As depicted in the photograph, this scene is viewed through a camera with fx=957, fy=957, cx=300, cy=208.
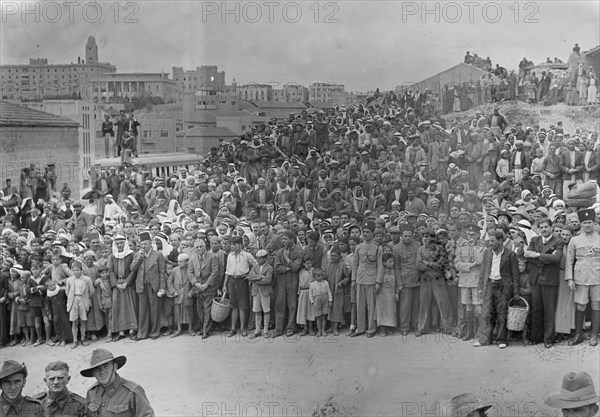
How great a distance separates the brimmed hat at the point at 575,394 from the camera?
445cm

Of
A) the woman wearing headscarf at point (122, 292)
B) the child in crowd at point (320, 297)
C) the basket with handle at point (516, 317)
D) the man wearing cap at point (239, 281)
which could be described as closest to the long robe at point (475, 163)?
the basket with handle at point (516, 317)

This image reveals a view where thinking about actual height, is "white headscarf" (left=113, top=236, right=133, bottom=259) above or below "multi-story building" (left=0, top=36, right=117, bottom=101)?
below

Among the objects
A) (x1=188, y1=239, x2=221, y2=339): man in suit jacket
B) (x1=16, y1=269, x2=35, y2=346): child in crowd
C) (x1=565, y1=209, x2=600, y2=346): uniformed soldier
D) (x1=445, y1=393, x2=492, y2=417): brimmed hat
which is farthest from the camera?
(x1=16, y1=269, x2=35, y2=346): child in crowd

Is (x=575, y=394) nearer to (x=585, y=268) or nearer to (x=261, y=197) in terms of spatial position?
(x=585, y=268)

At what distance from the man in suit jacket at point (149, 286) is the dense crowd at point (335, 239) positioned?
0.04 ft

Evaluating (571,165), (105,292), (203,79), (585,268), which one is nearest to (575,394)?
(585,268)

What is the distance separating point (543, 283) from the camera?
21.3ft

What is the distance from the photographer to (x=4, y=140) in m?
7.15

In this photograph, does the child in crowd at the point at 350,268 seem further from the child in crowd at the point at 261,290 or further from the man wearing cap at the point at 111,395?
the man wearing cap at the point at 111,395

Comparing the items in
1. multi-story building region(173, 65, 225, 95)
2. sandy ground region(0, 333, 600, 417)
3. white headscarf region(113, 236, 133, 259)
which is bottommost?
sandy ground region(0, 333, 600, 417)

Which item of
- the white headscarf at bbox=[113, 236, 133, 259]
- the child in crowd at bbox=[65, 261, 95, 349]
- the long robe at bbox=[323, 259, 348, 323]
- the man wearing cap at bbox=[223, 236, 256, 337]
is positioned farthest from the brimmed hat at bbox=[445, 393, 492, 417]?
the child in crowd at bbox=[65, 261, 95, 349]

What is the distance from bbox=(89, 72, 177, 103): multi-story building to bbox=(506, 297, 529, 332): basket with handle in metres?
2.82

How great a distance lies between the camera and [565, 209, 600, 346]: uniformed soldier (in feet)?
21.0

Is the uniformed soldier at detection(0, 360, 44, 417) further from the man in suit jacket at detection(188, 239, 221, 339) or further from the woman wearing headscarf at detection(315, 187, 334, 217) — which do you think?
the woman wearing headscarf at detection(315, 187, 334, 217)
